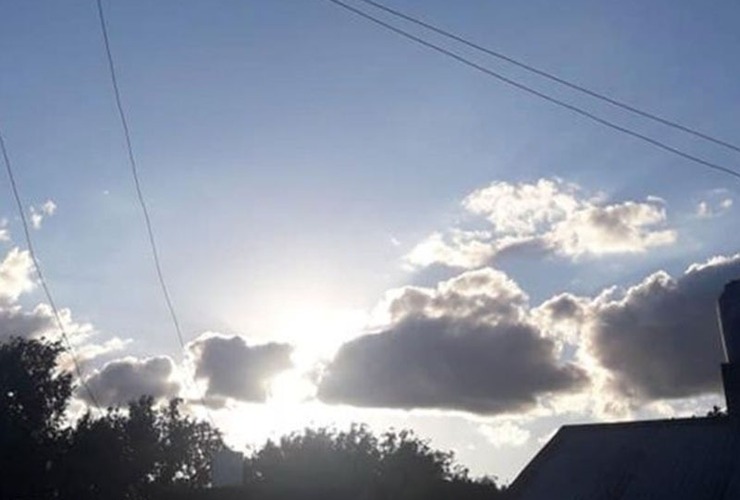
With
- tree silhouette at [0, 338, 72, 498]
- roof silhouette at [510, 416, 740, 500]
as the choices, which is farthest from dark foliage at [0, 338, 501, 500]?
roof silhouette at [510, 416, 740, 500]

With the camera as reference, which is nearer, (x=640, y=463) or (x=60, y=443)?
(x=640, y=463)

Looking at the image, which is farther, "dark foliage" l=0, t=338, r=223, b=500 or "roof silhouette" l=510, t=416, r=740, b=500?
"dark foliage" l=0, t=338, r=223, b=500

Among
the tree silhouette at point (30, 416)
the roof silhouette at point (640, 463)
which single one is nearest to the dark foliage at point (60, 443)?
the tree silhouette at point (30, 416)

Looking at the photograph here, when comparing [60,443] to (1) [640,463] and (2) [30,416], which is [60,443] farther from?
(1) [640,463]

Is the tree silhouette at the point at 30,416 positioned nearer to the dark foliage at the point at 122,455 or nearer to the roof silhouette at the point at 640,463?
the dark foliage at the point at 122,455

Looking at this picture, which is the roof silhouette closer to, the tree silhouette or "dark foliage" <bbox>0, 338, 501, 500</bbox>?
"dark foliage" <bbox>0, 338, 501, 500</bbox>

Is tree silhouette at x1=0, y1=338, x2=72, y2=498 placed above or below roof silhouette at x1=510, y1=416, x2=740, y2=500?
above

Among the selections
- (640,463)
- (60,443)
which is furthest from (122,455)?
(640,463)

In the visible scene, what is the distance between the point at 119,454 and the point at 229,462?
78.4 feet

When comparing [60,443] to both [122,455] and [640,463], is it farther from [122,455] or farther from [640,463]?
[640,463]

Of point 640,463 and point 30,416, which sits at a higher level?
point 30,416

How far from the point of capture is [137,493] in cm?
6134

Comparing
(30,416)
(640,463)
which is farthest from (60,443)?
(640,463)

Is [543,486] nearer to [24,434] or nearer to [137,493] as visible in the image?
[24,434]
